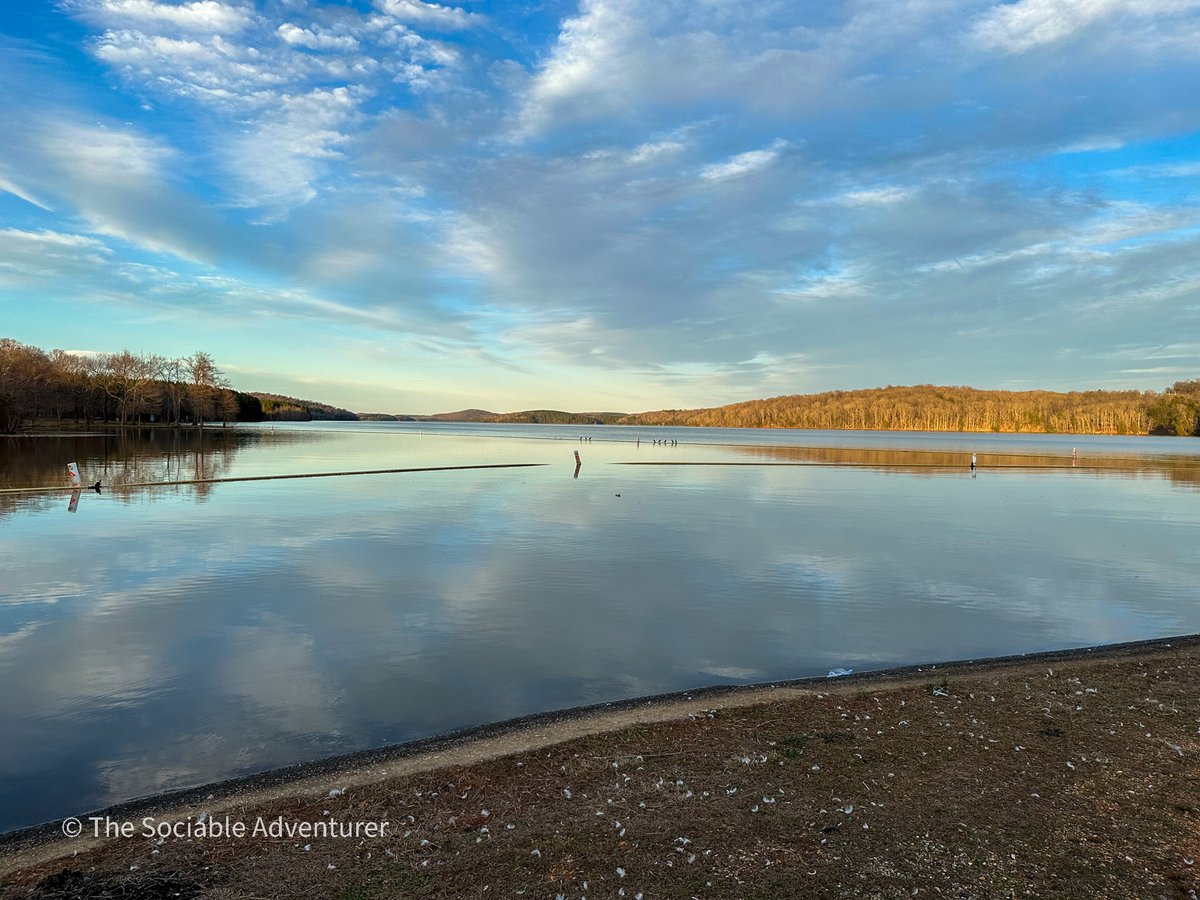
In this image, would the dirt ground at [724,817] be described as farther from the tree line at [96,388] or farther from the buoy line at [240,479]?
the tree line at [96,388]

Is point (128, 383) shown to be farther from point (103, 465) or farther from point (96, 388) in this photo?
point (103, 465)

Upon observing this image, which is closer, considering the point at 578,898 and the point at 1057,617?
the point at 578,898

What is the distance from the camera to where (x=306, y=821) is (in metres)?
6.14

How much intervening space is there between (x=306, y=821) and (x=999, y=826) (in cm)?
576

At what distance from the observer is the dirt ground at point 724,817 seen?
520cm

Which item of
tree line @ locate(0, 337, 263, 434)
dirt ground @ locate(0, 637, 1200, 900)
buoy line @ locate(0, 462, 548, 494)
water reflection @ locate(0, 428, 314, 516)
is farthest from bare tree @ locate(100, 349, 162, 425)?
dirt ground @ locate(0, 637, 1200, 900)

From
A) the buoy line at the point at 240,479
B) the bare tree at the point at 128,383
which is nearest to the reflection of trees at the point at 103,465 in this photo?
the buoy line at the point at 240,479

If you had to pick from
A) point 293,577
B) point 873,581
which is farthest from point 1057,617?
point 293,577

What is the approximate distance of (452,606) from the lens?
48.4 feet

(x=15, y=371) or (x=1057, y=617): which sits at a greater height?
(x=15, y=371)

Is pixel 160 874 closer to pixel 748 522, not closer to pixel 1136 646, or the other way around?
pixel 1136 646

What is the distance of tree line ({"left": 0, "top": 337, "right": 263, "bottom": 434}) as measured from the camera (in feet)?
276

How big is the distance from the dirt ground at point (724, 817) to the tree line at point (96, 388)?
93.8 metres

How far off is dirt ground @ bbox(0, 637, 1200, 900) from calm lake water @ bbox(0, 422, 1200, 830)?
180cm
